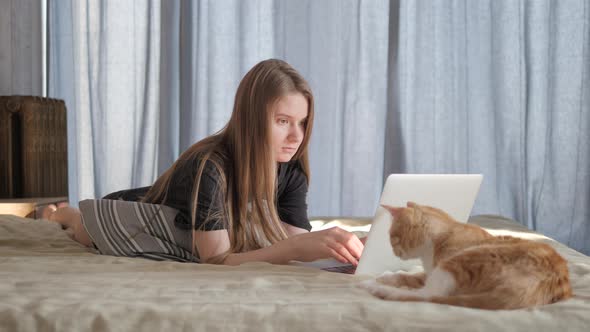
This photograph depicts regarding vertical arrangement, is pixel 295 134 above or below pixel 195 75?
below

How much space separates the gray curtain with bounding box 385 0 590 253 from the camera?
9.64 ft

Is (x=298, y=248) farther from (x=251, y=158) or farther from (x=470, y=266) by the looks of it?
(x=470, y=266)

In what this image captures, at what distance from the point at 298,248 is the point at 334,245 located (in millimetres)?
93

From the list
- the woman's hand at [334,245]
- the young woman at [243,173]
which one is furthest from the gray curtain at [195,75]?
the woman's hand at [334,245]

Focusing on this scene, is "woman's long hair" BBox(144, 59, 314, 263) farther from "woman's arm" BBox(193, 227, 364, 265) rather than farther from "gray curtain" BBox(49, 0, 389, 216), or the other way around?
"gray curtain" BBox(49, 0, 389, 216)

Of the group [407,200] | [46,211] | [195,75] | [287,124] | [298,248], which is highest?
[195,75]

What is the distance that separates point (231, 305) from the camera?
796mm

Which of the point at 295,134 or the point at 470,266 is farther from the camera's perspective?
the point at 295,134

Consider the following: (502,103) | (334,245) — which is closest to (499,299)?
(334,245)

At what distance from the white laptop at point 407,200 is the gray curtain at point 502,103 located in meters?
1.98

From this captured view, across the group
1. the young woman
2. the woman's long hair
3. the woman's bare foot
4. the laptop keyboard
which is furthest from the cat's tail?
the woman's bare foot

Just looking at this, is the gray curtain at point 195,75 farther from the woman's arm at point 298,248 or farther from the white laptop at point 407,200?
the white laptop at point 407,200

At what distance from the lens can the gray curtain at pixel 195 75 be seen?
3102 millimetres

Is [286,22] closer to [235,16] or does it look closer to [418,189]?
[235,16]
